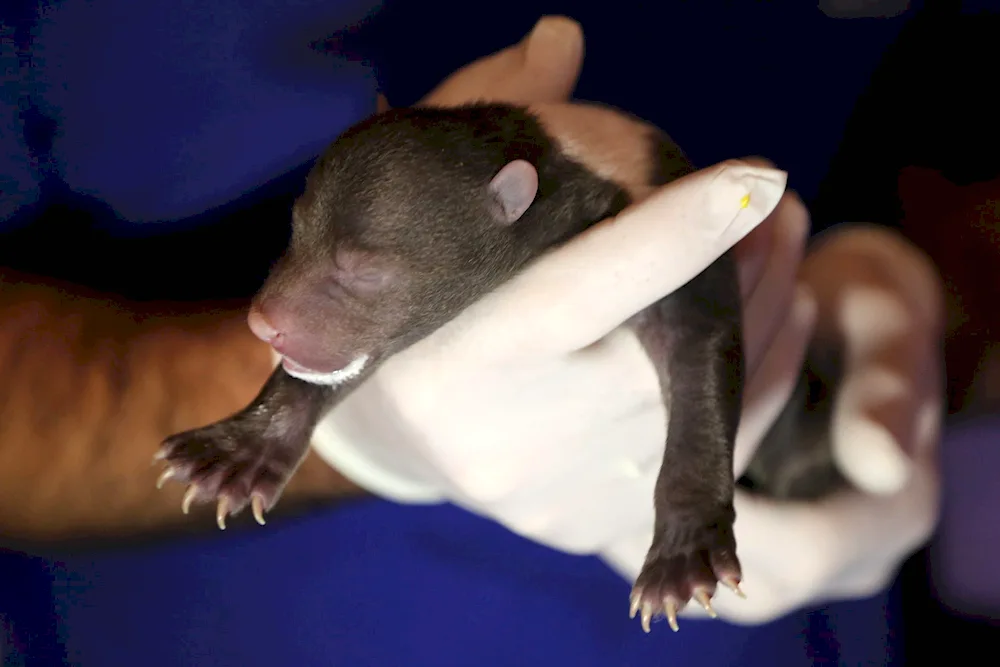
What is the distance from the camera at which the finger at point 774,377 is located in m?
1.38

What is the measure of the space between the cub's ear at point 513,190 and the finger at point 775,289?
0.49m

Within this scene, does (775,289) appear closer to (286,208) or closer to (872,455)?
(872,455)

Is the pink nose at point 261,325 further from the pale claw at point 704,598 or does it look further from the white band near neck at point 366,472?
the pale claw at point 704,598

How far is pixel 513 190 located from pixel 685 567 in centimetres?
55

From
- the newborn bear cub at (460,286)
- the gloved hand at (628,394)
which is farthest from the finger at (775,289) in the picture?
the newborn bear cub at (460,286)

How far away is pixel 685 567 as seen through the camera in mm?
1065

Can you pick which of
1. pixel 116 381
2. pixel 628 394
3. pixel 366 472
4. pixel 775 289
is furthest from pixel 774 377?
pixel 116 381

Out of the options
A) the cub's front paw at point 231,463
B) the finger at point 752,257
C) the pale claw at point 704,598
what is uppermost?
the cub's front paw at point 231,463

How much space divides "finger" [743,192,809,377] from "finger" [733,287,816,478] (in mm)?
18

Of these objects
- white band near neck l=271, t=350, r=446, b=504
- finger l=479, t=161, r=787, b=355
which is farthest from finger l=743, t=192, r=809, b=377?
white band near neck l=271, t=350, r=446, b=504

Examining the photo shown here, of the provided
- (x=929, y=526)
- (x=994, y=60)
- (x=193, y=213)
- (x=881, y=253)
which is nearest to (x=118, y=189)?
(x=193, y=213)

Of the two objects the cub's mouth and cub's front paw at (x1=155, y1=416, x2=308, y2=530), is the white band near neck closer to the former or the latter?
cub's front paw at (x1=155, y1=416, x2=308, y2=530)

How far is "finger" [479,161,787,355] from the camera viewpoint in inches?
38.0

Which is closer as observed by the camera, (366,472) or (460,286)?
(460,286)
